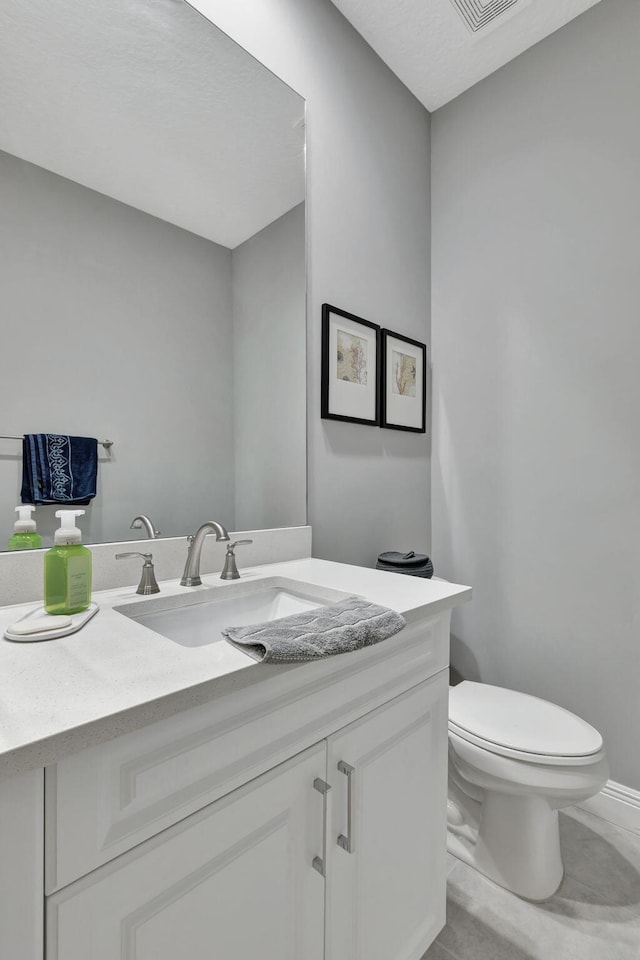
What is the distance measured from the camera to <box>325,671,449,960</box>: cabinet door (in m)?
0.77

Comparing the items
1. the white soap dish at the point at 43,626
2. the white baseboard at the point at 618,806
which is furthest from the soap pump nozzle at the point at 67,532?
the white baseboard at the point at 618,806

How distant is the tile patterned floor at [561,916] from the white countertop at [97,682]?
0.92 m

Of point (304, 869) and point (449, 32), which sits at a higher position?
point (449, 32)

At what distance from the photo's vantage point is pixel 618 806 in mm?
1499

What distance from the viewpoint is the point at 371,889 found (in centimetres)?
85

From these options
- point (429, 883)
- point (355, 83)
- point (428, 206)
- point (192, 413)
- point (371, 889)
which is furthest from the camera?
point (428, 206)

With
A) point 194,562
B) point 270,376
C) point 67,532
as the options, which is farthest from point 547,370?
point 67,532

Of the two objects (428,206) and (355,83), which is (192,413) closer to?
(355,83)

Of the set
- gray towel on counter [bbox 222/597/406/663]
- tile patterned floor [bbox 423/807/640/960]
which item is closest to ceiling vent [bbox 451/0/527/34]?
gray towel on counter [bbox 222/597/406/663]

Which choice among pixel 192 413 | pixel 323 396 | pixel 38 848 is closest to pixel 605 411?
pixel 323 396

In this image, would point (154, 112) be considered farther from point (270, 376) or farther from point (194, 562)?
point (194, 562)

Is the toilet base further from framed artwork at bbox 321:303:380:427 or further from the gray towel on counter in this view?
framed artwork at bbox 321:303:380:427

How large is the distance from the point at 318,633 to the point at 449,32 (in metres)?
2.14

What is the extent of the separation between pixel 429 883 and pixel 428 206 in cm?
237
